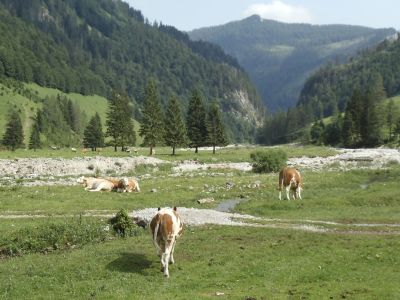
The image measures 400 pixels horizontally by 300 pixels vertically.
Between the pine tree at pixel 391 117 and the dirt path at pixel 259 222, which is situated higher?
the pine tree at pixel 391 117

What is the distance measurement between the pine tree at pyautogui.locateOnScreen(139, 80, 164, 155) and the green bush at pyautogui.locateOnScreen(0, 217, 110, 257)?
260 ft

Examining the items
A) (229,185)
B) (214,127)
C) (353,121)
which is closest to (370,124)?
(353,121)

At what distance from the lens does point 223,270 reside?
25.4 metres

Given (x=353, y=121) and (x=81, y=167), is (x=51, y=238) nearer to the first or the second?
(x=81, y=167)

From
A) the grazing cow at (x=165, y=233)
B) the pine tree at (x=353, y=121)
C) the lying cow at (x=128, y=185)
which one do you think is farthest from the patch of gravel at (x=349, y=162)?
the grazing cow at (x=165, y=233)

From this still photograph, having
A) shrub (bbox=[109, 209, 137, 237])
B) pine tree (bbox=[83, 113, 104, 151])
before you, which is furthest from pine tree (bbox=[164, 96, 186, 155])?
shrub (bbox=[109, 209, 137, 237])

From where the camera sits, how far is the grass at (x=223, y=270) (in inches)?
870

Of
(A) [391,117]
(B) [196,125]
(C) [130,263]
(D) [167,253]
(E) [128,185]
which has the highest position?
(A) [391,117]

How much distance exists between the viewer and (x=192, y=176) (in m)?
72.7

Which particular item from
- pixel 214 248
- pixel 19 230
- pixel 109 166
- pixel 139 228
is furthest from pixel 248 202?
pixel 109 166

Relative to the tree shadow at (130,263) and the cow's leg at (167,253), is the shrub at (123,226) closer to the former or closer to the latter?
the tree shadow at (130,263)

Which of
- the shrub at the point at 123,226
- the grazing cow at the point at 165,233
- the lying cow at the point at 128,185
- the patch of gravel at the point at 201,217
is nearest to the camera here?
the grazing cow at the point at 165,233

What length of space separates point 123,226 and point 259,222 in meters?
10.6

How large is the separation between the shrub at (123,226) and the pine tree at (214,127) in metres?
85.2
